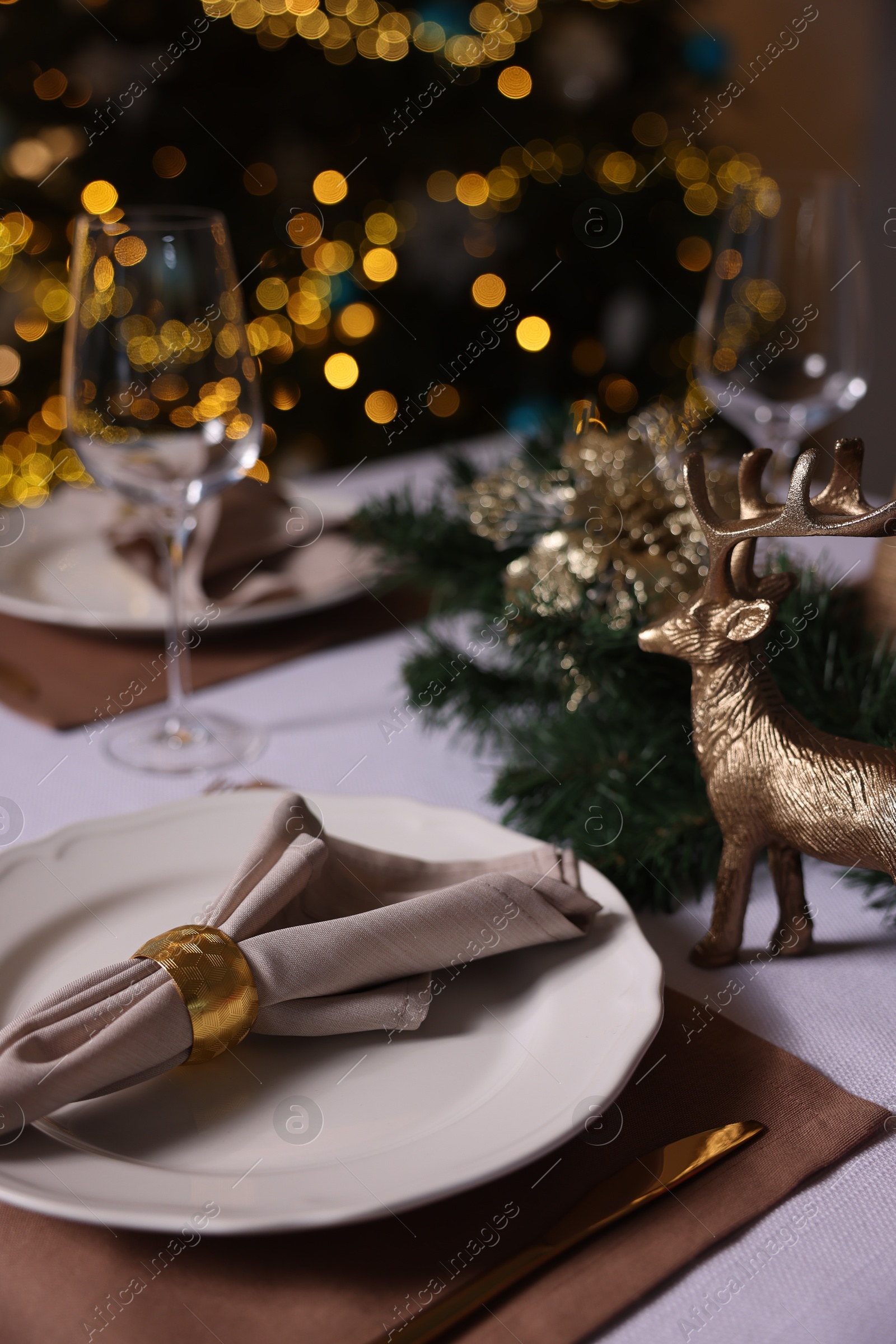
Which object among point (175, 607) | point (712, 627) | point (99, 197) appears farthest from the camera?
point (99, 197)

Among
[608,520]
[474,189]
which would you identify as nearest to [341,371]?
[474,189]

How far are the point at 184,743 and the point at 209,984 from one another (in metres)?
0.37

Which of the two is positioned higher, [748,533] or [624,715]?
[748,533]

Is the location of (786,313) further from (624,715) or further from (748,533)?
(748,533)

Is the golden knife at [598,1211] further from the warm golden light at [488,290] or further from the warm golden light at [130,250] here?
the warm golden light at [488,290]

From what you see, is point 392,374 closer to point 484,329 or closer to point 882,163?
point 484,329

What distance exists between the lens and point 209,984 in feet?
1.34

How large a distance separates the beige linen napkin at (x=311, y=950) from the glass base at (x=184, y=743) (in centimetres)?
25

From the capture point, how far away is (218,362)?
0.71m

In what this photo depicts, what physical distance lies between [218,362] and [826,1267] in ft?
1.96

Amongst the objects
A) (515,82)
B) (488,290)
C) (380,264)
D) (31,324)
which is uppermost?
(515,82)

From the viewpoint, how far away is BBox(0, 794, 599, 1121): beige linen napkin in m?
0.38

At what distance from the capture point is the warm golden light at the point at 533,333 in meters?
2.57

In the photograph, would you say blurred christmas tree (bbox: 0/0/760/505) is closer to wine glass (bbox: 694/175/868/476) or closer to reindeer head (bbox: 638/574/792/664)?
wine glass (bbox: 694/175/868/476)
